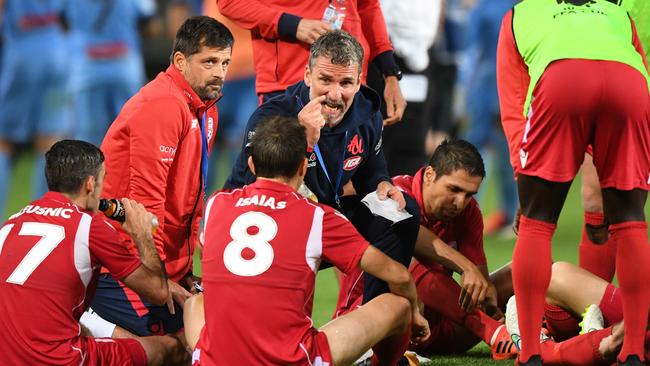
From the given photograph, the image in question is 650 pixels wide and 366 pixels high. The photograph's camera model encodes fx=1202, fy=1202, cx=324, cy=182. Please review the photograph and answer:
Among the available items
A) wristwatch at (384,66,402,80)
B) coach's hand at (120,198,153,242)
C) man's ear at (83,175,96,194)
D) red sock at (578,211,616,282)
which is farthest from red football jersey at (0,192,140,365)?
red sock at (578,211,616,282)

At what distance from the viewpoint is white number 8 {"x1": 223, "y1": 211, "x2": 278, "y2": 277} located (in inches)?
159

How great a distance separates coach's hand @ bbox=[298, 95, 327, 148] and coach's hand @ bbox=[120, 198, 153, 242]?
696 mm

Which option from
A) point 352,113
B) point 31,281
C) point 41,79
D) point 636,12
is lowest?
point 41,79

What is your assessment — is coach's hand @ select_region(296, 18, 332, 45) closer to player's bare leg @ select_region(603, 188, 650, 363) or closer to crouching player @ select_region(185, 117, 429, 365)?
crouching player @ select_region(185, 117, 429, 365)

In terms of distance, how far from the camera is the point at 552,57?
171 inches

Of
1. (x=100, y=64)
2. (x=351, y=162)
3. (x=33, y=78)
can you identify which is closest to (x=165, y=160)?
(x=351, y=162)

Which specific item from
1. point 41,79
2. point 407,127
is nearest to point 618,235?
point 407,127

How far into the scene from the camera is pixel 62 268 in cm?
427

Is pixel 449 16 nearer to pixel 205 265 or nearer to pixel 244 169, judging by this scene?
pixel 244 169

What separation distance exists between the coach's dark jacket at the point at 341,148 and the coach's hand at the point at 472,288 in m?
0.54

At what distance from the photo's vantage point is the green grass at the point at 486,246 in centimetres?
548

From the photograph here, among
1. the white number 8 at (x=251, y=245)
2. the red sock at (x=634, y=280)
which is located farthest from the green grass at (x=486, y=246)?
the white number 8 at (x=251, y=245)

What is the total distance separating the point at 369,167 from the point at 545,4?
1091 millimetres

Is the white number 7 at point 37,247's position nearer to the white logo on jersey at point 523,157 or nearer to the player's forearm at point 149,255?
the player's forearm at point 149,255
